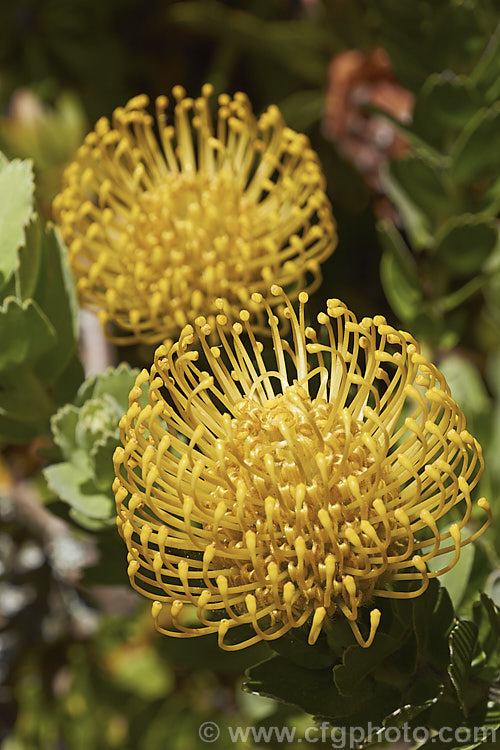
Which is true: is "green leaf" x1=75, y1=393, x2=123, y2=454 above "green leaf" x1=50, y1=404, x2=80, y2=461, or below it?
above

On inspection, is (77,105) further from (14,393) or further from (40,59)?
(14,393)

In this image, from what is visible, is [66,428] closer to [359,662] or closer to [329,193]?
[359,662]

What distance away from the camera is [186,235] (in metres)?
0.73

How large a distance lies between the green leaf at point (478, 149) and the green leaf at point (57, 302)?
1.40 feet

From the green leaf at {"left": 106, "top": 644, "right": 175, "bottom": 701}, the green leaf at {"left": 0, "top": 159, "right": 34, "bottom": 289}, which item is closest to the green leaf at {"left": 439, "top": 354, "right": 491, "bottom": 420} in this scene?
the green leaf at {"left": 0, "top": 159, "right": 34, "bottom": 289}

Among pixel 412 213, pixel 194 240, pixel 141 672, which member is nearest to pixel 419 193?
pixel 412 213

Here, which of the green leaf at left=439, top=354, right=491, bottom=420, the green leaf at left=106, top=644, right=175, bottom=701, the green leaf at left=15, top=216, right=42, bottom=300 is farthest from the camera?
the green leaf at left=106, top=644, right=175, bottom=701

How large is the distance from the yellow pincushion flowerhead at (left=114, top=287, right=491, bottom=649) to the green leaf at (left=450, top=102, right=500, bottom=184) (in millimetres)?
375

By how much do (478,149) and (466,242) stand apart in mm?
95

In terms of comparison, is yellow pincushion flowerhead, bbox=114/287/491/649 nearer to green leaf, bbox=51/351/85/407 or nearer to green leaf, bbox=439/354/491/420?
green leaf, bbox=51/351/85/407

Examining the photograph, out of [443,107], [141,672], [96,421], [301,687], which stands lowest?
[141,672]

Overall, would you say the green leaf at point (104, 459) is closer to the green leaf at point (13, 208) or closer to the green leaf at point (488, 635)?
the green leaf at point (13, 208)

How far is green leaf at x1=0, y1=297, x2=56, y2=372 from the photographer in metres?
0.62

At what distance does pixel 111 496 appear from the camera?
652 mm
